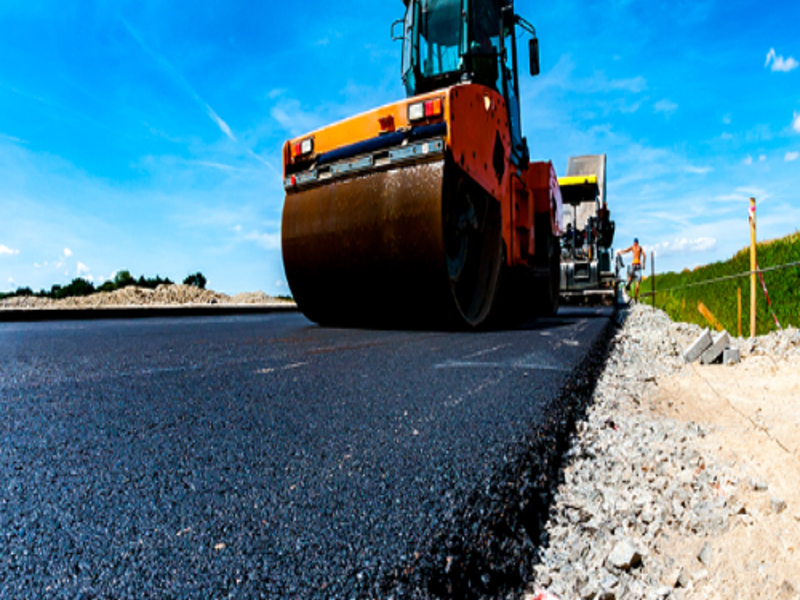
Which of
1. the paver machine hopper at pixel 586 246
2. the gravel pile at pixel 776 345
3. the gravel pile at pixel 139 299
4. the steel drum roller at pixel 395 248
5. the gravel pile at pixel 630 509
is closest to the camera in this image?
the gravel pile at pixel 630 509

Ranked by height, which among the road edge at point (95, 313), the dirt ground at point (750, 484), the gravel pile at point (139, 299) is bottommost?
the dirt ground at point (750, 484)

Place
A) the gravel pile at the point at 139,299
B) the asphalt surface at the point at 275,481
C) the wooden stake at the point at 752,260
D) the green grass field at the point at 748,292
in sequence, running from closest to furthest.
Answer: the asphalt surface at the point at 275,481
the wooden stake at the point at 752,260
the green grass field at the point at 748,292
the gravel pile at the point at 139,299

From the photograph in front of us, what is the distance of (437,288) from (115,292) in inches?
391

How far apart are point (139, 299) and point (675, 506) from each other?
11873mm

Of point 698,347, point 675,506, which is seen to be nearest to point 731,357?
point 698,347

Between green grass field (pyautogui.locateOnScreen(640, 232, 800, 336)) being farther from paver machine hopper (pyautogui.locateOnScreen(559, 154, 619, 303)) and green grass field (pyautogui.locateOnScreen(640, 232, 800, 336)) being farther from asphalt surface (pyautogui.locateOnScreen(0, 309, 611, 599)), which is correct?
asphalt surface (pyautogui.locateOnScreen(0, 309, 611, 599))

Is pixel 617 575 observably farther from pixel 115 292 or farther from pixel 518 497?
pixel 115 292

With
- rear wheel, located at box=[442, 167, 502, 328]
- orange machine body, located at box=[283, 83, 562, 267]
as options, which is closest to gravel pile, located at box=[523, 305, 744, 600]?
rear wheel, located at box=[442, 167, 502, 328]

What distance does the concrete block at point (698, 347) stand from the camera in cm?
416

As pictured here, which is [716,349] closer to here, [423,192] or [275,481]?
[423,192]

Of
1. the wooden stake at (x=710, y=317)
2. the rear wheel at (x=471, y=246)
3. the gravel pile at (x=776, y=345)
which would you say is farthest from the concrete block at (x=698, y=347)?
the wooden stake at (x=710, y=317)

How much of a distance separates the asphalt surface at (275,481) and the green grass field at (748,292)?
5270 millimetres

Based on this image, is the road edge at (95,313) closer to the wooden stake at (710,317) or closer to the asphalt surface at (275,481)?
the asphalt surface at (275,481)

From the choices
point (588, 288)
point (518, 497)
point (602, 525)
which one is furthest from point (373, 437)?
point (588, 288)
